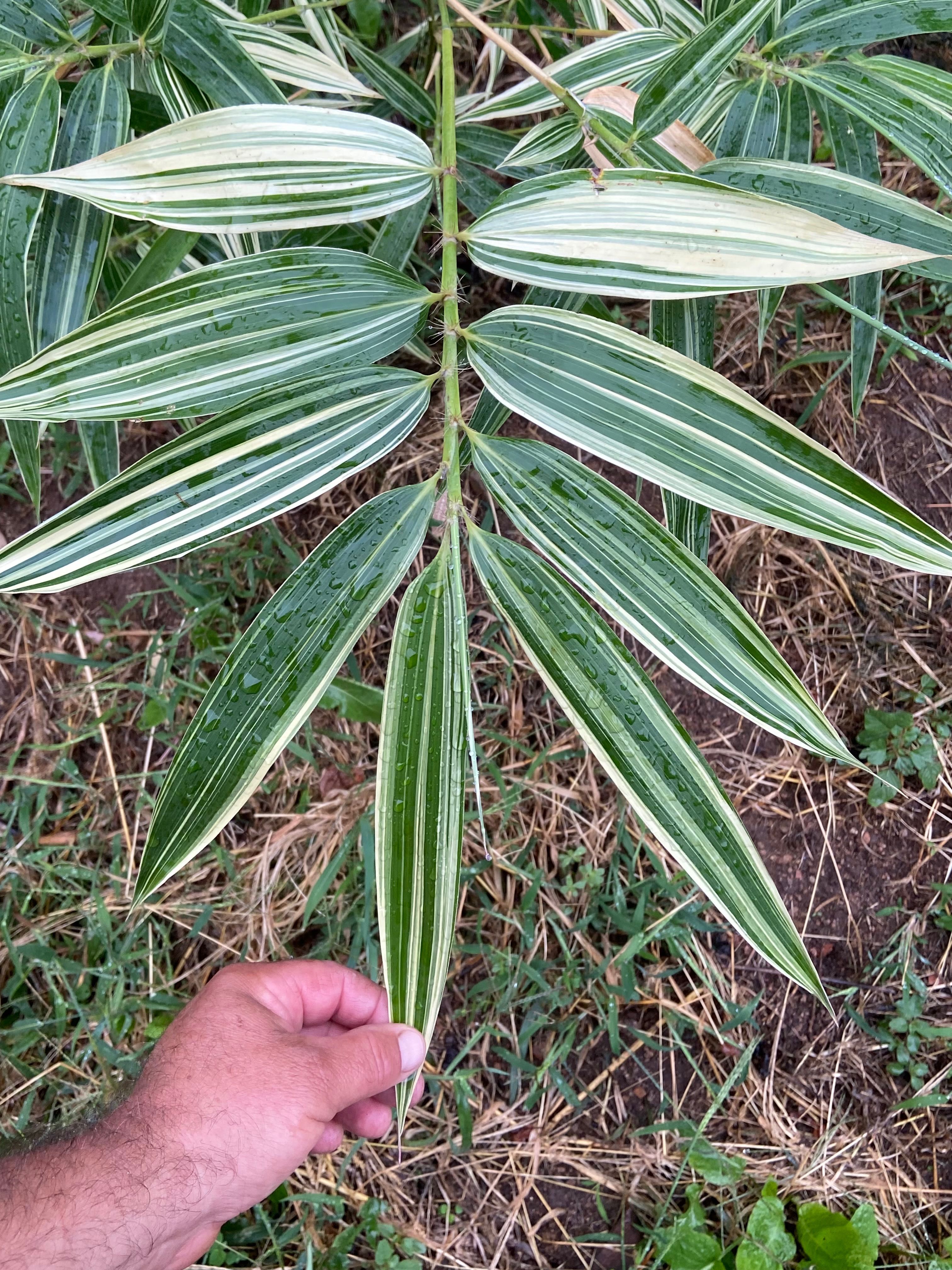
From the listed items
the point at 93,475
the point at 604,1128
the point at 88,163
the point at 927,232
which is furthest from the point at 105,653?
the point at 927,232

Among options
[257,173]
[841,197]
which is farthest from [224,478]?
[841,197]

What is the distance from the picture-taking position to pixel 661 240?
0.54 metres

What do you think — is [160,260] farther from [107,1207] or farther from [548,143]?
[107,1207]

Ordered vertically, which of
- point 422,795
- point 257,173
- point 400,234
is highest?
point 257,173

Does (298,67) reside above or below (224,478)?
above

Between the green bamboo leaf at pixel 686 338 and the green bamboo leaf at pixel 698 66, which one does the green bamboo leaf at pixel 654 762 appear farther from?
the green bamboo leaf at pixel 698 66

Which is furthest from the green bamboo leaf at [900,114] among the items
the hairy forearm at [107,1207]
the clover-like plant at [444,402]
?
the hairy forearm at [107,1207]

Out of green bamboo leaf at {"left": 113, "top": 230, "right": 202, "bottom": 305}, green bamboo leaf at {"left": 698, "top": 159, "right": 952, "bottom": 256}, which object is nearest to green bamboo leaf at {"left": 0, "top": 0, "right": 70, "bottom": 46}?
green bamboo leaf at {"left": 113, "top": 230, "right": 202, "bottom": 305}

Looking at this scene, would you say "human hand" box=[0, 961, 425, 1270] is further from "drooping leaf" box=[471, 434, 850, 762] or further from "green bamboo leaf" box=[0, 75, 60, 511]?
"green bamboo leaf" box=[0, 75, 60, 511]

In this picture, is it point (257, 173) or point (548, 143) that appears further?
point (548, 143)

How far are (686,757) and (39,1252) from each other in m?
0.72

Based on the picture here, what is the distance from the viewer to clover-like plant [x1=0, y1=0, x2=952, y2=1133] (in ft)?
1.78

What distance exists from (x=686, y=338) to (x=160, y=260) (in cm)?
48

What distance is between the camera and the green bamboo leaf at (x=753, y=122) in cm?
75
